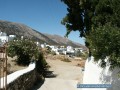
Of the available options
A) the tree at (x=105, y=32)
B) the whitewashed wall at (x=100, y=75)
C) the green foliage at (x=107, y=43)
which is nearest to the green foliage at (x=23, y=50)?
the whitewashed wall at (x=100, y=75)

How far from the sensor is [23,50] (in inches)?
1346

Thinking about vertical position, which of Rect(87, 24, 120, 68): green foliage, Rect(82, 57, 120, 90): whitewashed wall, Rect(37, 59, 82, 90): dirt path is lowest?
Rect(37, 59, 82, 90): dirt path

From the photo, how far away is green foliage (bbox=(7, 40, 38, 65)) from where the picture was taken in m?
33.8

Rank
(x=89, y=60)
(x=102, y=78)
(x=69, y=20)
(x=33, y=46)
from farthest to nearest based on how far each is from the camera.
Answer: (x=33, y=46) < (x=69, y=20) < (x=89, y=60) < (x=102, y=78)

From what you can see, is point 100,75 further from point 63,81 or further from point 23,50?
Answer: point 23,50

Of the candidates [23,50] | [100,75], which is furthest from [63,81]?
[23,50]

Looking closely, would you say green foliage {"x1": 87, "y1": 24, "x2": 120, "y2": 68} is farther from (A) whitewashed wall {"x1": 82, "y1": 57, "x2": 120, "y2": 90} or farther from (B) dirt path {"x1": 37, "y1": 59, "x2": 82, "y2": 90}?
(B) dirt path {"x1": 37, "y1": 59, "x2": 82, "y2": 90}

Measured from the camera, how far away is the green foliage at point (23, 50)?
33816mm

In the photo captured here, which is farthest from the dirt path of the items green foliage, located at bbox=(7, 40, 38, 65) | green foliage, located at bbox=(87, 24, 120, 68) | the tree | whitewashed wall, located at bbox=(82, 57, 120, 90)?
green foliage, located at bbox=(87, 24, 120, 68)

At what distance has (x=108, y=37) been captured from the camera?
11.4m

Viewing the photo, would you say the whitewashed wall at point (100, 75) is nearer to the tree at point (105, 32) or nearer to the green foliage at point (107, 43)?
the tree at point (105, 32)

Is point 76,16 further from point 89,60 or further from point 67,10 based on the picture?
point 89,60

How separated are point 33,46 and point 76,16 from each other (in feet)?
50.6

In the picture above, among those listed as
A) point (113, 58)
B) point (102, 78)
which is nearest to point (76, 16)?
point (102, 78)
